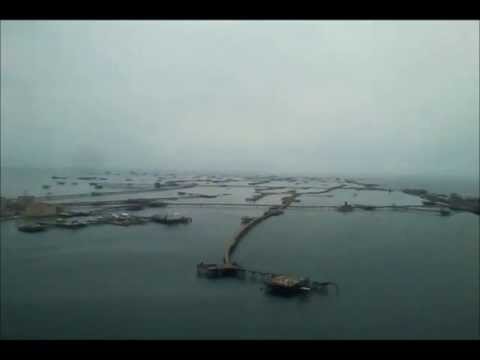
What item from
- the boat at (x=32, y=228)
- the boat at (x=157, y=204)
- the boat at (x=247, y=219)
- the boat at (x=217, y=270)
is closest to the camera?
the boat at (x=217, y=270)

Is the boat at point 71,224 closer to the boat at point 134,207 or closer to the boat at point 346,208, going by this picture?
the boat at point 134,207

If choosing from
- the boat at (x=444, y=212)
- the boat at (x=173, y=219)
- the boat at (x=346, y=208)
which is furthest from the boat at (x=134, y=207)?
the boat at (x=444, y=212)

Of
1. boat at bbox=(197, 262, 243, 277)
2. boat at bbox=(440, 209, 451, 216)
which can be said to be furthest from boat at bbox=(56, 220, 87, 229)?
boat at bbox=(440, 209, 451, 216)

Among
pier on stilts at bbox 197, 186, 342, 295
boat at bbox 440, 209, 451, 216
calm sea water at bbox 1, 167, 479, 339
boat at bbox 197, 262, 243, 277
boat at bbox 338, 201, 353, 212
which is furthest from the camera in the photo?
boat at bbox 338, 201, 353, 212

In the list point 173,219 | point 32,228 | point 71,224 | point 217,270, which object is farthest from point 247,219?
point 32,228

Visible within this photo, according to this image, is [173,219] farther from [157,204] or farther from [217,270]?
[217,270]

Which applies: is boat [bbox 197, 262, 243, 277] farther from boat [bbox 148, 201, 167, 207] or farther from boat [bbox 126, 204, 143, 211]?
boat [bbox 148, 201, 167, 207]

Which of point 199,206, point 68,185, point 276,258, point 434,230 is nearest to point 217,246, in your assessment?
point 276,258

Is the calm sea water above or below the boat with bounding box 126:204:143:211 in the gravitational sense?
below
